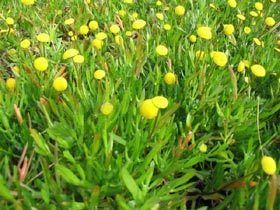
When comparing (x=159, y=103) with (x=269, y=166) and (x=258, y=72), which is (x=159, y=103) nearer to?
(x=269, y=166)

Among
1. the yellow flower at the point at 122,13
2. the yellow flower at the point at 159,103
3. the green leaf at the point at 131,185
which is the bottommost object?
the green leaf at the point at 131,185

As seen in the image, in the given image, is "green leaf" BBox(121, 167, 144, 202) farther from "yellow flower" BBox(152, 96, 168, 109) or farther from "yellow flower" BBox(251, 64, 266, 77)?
"yellow flower" BBox(251, 64, 266, 77)

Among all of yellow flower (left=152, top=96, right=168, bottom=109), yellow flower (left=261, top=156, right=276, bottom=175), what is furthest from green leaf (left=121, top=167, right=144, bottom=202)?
yellow flower (left=261, top=156, right=276, bottom=175)

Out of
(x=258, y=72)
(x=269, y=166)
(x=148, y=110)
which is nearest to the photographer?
(x=269, y=166)

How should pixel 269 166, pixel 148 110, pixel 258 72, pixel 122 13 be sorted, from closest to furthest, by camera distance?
pixel 269 166 < pixel 148 110 < pixel 258 72 < pixel 122 13

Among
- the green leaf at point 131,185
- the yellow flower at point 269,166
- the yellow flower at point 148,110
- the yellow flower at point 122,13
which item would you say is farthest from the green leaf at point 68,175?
the yellow flower at point 122,13

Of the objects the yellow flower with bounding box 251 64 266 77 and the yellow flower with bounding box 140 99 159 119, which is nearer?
the yellow flower with bounding box 140 99 159 119

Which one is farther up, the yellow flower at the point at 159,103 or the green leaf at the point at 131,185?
the yellow flower at the point at 159,103

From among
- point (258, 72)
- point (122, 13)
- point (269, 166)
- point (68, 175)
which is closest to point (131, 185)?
point (68, 175)

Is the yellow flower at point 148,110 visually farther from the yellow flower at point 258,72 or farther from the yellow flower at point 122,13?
the yellow flower at point 122,13

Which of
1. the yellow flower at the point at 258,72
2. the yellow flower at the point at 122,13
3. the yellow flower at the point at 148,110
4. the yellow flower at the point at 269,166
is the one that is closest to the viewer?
the yellow flower at the point at 269,166

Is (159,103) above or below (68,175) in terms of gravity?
above
